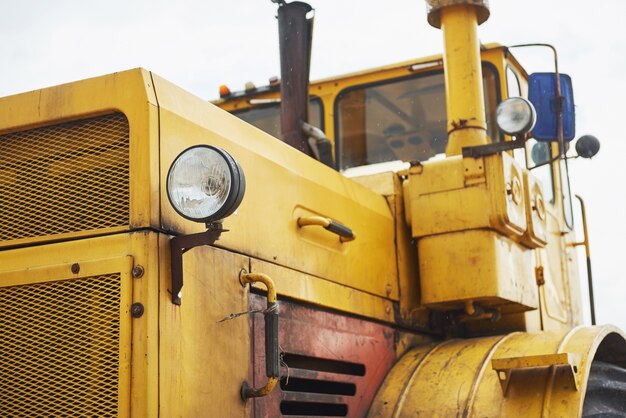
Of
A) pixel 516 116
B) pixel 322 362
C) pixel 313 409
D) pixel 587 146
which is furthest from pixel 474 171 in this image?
pixel 587 146

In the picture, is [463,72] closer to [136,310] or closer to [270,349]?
[270,349]

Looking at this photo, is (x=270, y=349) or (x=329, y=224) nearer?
(x=270, y=349)

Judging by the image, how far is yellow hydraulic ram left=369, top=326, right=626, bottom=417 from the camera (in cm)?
337

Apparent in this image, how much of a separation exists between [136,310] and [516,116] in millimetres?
1878

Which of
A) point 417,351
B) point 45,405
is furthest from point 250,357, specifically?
point 417,351

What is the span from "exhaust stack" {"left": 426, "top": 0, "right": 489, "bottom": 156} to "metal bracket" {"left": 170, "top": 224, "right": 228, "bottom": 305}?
181 centimetres

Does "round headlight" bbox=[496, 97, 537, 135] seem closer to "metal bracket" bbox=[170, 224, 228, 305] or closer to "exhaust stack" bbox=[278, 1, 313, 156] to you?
"exhaust stack" bbox=[278, 1, 313, 156]

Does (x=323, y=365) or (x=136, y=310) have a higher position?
(x=136, y=310)

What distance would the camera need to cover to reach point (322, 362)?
135 inches

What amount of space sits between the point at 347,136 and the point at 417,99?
0.40 meters

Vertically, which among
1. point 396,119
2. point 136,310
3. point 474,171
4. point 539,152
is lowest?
point 136,310

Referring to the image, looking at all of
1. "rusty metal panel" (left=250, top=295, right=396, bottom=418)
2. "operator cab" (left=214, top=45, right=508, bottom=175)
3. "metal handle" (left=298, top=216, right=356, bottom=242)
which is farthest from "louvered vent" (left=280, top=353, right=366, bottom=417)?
"operator cab" (left=214, top=45, right=508, bottom=175)

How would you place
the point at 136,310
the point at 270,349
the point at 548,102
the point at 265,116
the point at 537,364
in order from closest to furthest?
the point at 136,310
the point at 270,349
the point at 537,364
the point at 548,102
the point at 265,116

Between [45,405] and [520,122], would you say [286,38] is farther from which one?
[45,405]
